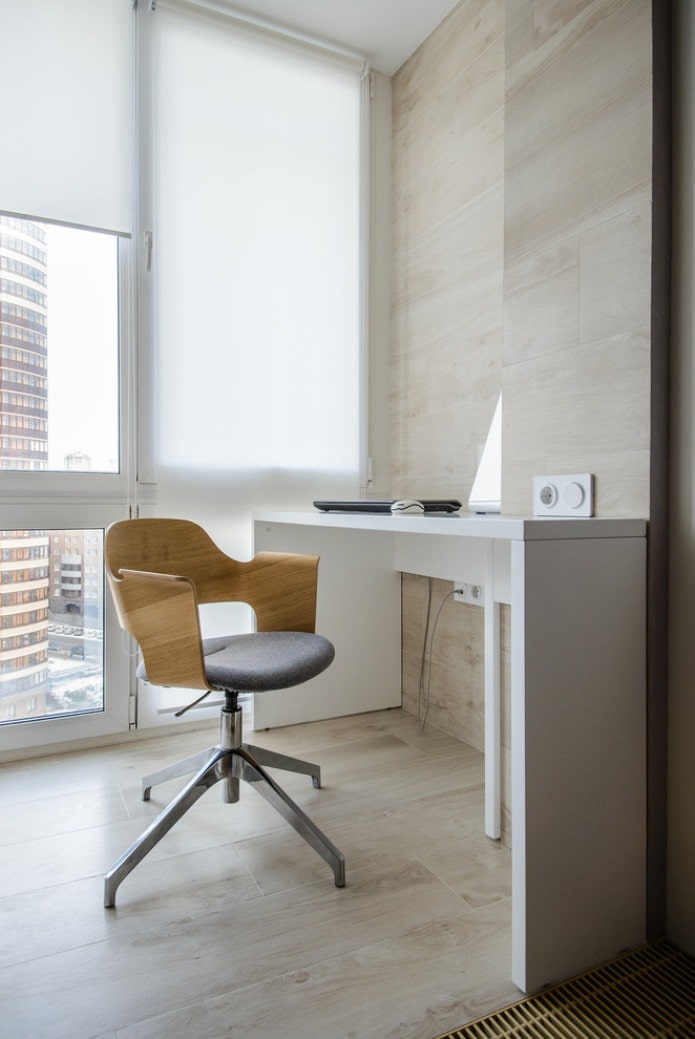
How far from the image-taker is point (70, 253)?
2.03m

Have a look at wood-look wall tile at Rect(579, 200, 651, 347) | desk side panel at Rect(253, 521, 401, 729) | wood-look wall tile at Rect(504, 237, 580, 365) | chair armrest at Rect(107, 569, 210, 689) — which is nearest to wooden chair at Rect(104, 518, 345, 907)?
chair armrest at Rect(107, 569, 210, 689)

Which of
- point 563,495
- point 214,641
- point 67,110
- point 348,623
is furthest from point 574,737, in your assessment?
point 67,110

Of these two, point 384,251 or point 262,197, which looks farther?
point 384,251

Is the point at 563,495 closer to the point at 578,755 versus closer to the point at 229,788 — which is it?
the point at 578,755

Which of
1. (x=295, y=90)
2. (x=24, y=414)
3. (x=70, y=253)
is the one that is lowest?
(x=24, y=414)

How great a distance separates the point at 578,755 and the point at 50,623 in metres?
1.67

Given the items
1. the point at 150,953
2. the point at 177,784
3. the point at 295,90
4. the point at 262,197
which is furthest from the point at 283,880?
the point at 295,90

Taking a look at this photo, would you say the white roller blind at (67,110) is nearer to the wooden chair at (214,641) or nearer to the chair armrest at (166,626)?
the wooden chair at (214,641)

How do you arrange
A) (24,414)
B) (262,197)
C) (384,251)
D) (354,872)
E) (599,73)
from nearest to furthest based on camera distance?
(599,73), (354,872), (24,414), (262,197), (384,251)

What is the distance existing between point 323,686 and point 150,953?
121cm

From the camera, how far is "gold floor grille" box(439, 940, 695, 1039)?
0.96m

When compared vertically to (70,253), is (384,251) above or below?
above

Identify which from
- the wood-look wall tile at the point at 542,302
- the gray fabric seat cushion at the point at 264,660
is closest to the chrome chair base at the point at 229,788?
the gray fabric seat cushion at the point at 264,660

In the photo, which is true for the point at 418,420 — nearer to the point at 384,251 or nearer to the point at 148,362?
the point at 384,251
